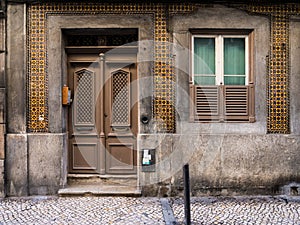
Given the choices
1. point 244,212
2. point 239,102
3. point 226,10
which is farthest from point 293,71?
point 244,212

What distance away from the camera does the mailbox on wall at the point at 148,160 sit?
6.60m

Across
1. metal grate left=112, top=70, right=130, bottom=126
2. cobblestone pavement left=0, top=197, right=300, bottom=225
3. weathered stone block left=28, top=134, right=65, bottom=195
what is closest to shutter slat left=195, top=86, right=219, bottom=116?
metal grate left=112, top=70, right=130, bottom=126

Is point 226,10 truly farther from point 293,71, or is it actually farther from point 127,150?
point 127,150

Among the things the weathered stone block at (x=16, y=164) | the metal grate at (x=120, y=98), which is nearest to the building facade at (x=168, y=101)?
the weathered stone block at (x=16, y=164)

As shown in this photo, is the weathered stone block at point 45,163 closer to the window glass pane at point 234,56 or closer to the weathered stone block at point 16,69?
the weathered stone block at point 16,69

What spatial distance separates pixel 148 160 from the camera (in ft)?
21.6

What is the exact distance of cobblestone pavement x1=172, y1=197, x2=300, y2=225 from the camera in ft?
17.3

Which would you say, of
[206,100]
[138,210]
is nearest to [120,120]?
[206,100]

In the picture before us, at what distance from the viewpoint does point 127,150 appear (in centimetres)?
720

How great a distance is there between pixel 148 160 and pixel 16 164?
9.01 feet

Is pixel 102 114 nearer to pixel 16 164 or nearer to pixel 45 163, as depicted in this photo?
pixel 45 163

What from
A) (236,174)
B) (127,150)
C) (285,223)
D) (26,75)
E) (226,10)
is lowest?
(285,223)

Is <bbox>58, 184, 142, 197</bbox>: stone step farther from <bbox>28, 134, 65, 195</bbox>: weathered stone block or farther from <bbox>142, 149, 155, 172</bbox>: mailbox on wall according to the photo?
<bbox>142, 149, 155, 172</bbox>: mailbox on wall

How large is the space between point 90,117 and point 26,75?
1615 mm
